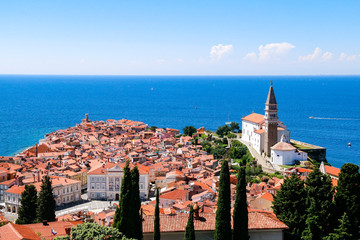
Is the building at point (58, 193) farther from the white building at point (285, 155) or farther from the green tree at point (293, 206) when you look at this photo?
the green tree at point (293, 206)

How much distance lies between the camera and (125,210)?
16.8 m

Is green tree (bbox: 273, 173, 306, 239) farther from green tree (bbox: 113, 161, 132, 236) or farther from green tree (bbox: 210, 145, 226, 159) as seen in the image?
green tree (bbox: 210, 145, 226, 159)

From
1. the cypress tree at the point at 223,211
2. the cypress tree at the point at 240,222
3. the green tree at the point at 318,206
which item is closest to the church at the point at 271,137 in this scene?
the green tree at the point at 318,206

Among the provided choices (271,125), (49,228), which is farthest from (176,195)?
(271,125)

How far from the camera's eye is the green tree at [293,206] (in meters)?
19.4

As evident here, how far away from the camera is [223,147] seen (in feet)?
198

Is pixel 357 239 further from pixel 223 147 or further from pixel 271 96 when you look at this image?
pixel 223 147

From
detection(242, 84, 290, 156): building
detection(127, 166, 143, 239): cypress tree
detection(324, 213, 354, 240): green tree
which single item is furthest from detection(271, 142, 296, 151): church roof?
detection(127, 166, 143, 239): cypress tree

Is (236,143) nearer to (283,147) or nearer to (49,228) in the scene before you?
(283,147)

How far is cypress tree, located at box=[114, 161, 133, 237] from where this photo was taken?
1656 cm

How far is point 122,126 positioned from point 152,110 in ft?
191

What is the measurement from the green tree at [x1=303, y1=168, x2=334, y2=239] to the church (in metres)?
28.8

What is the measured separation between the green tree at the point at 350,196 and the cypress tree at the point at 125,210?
10181mm

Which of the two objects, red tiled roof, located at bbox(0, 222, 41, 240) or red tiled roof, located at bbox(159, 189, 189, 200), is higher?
red tiled roof, located at bbox(0, 222, 41, 240)
